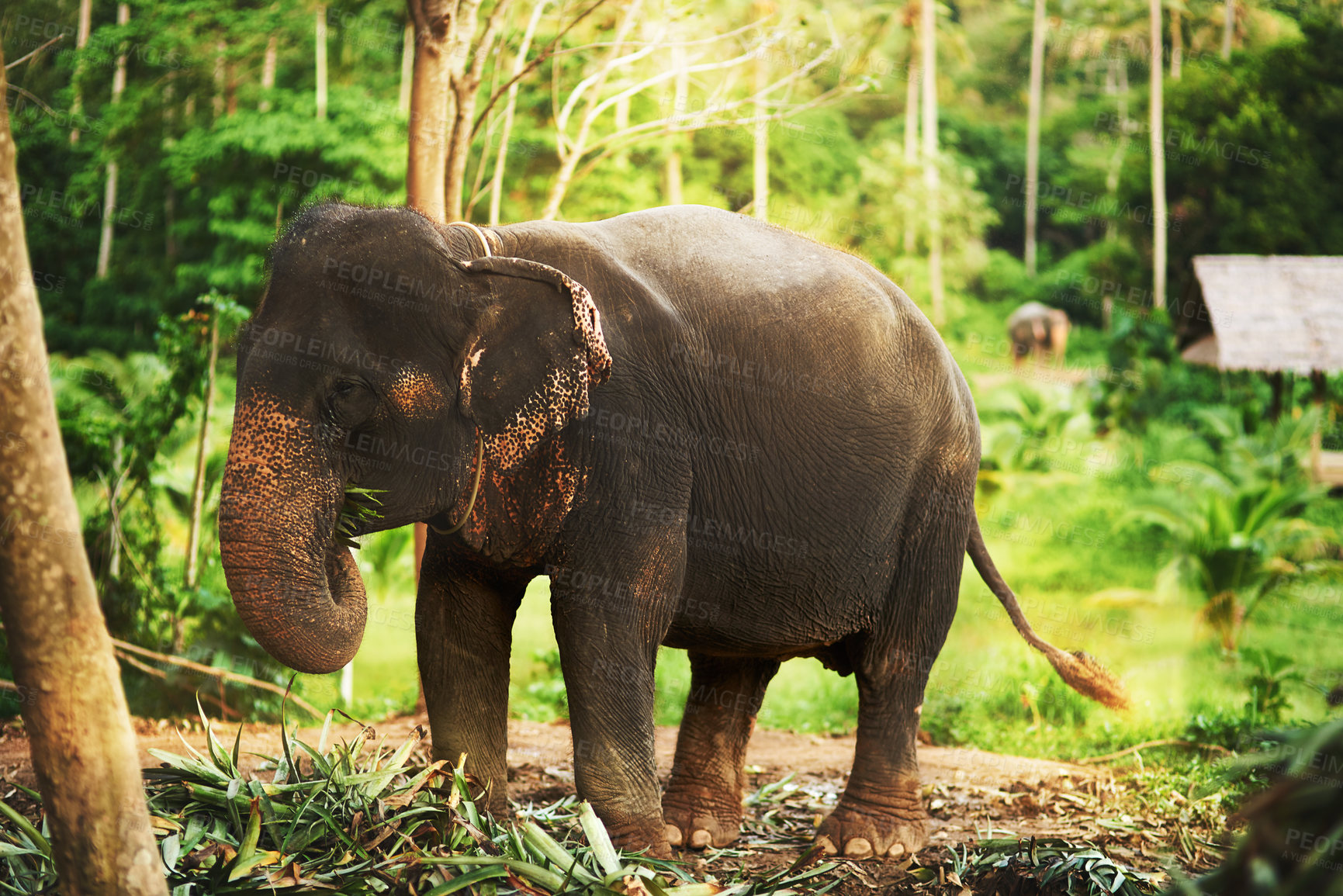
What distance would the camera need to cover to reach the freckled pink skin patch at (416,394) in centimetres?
321

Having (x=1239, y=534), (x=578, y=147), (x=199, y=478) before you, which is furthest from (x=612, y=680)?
(x=1239, y=534)

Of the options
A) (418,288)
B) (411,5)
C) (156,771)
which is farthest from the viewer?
(411,5)

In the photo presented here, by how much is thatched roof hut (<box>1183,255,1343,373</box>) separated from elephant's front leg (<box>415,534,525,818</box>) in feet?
38.0

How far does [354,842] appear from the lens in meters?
3.10

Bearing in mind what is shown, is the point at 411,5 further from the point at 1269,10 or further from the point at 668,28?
the point at 1269,10

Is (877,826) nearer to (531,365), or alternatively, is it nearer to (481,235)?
(531,365)

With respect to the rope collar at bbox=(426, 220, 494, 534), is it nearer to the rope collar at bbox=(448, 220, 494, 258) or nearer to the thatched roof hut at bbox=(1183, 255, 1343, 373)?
the rope collar at bbox=(448, 220, 494, 258)

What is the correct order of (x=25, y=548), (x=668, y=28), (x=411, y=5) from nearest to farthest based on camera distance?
(x=25, y=548) < (x=411, y=5) < (x=668, y=28)

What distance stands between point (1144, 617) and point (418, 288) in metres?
9.06

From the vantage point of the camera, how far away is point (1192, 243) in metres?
25.6

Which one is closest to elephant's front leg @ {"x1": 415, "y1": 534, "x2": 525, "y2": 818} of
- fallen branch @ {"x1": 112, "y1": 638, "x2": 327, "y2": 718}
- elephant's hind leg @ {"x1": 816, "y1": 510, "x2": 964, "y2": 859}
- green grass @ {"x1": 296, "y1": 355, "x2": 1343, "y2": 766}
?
fallen branch @ {"x1": 112, "y1": 638, "x2": 327, "y2": 718}

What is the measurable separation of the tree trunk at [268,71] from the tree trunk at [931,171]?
43.8 feet

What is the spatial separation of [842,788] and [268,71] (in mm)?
19612

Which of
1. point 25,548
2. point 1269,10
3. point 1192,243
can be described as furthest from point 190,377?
point 1269,10
